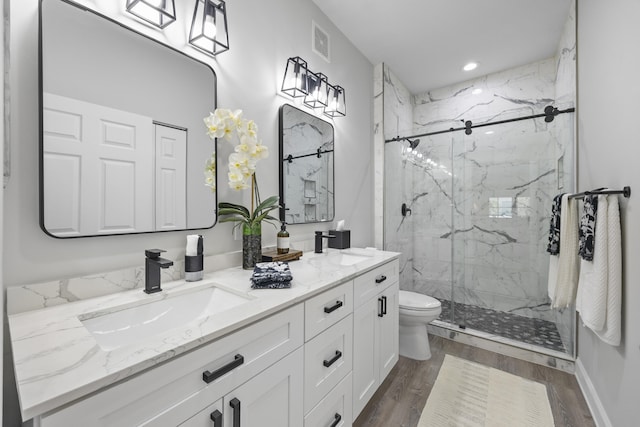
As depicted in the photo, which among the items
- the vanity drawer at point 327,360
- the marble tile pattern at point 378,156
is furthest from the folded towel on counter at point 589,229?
the marble tile pattern at point 378,156

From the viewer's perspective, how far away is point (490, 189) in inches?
111

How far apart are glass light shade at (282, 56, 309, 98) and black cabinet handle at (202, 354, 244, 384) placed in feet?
5.15

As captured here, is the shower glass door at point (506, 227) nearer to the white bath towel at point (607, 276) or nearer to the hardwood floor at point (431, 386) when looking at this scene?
the hardwood floor at point (431, 386)

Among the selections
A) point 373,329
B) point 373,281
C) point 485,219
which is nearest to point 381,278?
point 373,281

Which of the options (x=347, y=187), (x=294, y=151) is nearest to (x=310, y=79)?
(x=294, y=151)

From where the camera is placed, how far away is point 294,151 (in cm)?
193

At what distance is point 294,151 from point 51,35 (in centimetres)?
124

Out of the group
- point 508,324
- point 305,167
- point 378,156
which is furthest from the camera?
point 378,156

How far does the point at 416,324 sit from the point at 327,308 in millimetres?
1365

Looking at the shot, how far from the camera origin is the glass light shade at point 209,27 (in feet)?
4.27

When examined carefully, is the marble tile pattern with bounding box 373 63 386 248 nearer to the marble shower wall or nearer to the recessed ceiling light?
the marble shower wall

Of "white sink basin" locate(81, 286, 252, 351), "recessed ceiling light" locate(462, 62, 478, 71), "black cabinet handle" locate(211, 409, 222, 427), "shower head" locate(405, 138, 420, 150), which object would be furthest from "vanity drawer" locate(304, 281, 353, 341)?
"recessed ceiling light" locate(462, 62, 478, 71)

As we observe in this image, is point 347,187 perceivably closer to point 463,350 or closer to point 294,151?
point 294,151

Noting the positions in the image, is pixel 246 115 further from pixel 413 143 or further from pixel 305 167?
pixel 413 143
